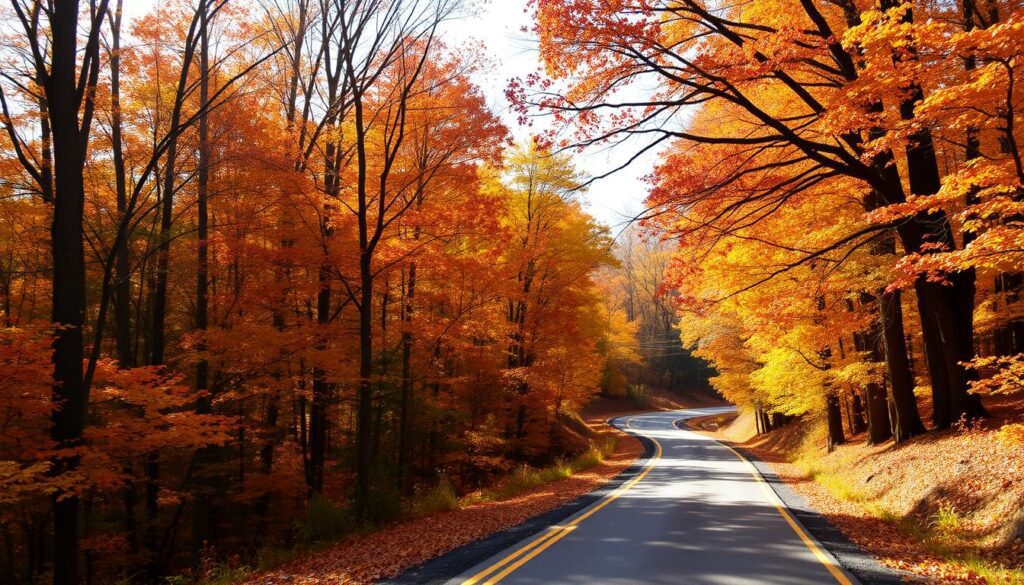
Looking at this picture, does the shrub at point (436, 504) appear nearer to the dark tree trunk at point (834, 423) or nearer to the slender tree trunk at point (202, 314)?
the slender tree trunk at point (202, 314)

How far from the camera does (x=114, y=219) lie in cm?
1374

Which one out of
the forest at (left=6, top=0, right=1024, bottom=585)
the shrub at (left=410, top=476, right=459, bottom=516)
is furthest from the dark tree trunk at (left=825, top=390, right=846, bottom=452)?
the shrub at (left=410, top=476, right=459, bottom=516)

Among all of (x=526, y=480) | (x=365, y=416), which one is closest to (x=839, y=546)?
(x=365, y=416)

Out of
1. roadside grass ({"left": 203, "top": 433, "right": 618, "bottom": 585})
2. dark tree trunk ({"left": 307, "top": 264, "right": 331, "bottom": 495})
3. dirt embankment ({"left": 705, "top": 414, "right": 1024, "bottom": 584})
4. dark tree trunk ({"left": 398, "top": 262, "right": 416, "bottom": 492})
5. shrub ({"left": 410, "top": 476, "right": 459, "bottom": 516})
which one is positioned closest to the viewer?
dirt embankment ({"left": 705, "top": 414, "right": 1024, "bottom": 584})

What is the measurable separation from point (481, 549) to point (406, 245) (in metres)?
8.30

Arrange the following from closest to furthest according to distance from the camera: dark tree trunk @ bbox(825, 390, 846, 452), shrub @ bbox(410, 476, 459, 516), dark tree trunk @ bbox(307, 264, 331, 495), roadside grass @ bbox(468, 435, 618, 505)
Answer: shrub @ bbox(410, 476, 459, 516), roadside grass @ bbox(468, 435, 618, 505), dark tree trunk @ bbox(307, 264, 331, 495), dark tree trunk @ bbox(825, 390, 846, 452)

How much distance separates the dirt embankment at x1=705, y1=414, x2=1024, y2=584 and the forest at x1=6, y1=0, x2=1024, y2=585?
3.98 feet

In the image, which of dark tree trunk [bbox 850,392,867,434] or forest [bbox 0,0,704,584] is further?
dark tree trunk [bbox 850,392,867,434]

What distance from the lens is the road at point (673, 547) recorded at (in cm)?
605

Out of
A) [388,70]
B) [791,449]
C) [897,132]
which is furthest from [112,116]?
[791,449]

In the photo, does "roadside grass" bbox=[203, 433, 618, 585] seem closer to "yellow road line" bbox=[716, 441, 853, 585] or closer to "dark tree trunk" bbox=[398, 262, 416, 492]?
"dark tree trunk" bbox=[398, 262, 416, 492]

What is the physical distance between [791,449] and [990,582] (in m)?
20.1

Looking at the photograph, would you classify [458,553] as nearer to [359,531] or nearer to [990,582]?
[359,531]

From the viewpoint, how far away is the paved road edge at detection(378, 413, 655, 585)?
615cm
